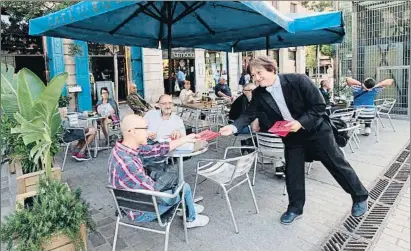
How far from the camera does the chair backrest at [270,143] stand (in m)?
4.23

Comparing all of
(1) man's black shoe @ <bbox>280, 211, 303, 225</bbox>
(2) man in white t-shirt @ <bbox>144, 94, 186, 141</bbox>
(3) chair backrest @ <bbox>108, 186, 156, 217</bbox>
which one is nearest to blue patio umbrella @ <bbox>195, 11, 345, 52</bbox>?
(2) man in white t-shirt @ <bbox>144, 94, 186, 141</bbox>

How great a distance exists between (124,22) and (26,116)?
307 centimetres

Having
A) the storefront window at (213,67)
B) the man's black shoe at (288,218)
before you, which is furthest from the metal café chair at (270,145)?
the storefront window at (213,67)

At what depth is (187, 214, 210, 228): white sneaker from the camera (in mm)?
3394

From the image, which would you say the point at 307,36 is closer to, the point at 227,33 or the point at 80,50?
the point at 227,33

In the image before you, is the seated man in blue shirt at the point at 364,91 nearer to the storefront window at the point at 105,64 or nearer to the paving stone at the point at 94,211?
the paving stone at the point at 94,211

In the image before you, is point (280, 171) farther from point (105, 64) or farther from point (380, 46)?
point (105, 64)

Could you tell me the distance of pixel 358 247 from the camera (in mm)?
3055

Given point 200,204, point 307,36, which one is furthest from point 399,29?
point 200,204

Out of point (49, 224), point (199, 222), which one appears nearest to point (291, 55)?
point (199, 222)

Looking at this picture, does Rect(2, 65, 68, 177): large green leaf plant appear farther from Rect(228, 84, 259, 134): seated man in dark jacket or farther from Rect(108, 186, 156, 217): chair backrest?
Rect(228, 84, 259, 134): seated man in dark jacket

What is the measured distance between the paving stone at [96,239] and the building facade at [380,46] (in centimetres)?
950

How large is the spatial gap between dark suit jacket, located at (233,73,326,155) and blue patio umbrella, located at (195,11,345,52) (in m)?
0.81

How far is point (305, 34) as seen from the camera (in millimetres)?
7285
